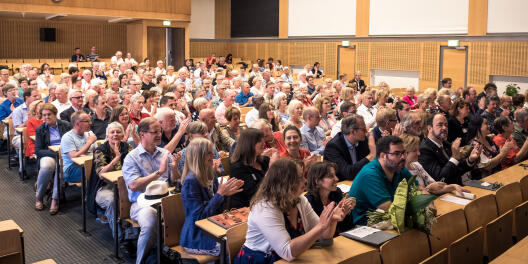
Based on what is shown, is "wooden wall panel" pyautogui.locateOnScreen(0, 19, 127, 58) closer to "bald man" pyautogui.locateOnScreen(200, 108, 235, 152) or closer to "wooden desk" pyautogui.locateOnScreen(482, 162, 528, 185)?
"bald man" pyautogui.locateOnScreen(200, 108, 235, 152)

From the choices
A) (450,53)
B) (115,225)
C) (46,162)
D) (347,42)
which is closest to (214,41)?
(347,42)

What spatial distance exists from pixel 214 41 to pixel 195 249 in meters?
21.1

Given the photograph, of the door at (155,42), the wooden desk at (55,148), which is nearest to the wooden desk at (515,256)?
the wooden desk at (55,148)

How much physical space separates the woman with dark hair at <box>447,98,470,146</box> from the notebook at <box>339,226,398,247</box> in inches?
172

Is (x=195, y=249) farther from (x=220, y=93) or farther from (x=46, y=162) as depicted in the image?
(x=220, y=93)

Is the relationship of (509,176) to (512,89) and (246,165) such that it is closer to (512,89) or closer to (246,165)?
(246,165)

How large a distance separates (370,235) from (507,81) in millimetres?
13389

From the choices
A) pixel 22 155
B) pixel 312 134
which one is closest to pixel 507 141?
pixel 312 134

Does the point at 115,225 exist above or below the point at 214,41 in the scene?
below

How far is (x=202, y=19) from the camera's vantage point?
2352 cm

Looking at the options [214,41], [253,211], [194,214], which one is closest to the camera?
[253,211]

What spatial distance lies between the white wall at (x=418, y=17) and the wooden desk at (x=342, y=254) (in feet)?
45.9

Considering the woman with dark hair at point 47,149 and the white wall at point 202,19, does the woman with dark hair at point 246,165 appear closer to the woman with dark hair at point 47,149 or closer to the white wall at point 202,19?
the woman with dark hair at point 47,149

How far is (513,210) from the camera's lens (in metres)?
4.22
